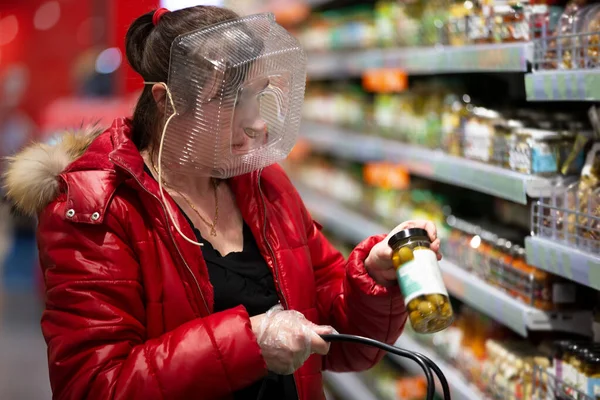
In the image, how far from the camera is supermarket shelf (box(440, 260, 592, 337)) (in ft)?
7.48

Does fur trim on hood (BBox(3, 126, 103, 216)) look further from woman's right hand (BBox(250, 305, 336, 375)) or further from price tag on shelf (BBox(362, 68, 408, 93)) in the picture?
price tag on shelf (BBox(362, 68, 408, 93))

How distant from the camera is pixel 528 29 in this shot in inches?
91.7

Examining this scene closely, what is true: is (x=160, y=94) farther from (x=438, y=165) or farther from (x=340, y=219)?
(x=340, y=219)

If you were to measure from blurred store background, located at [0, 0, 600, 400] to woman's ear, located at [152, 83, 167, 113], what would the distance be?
0.22 metres

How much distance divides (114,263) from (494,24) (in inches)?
56.1

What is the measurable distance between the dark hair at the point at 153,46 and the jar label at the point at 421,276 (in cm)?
65

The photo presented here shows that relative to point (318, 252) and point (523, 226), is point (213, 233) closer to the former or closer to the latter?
point (318, 252)

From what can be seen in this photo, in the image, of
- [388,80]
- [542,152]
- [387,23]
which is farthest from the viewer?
[388,80]

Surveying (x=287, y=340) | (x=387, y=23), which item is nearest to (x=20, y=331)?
(x=387, y=23)

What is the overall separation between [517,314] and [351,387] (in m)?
2.18

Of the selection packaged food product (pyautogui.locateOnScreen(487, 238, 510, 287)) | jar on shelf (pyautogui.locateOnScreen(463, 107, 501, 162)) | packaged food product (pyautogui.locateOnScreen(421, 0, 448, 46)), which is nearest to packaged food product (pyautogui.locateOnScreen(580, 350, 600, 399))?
packaged food product (pyautogui.locateOnScreen(487, 238, 510, 287))

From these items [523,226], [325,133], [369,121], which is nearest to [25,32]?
[325,133]

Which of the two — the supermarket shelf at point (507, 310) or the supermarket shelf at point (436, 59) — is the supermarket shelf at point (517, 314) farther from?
the supermarket shelf at point (436, 59)

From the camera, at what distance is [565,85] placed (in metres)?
2.03
